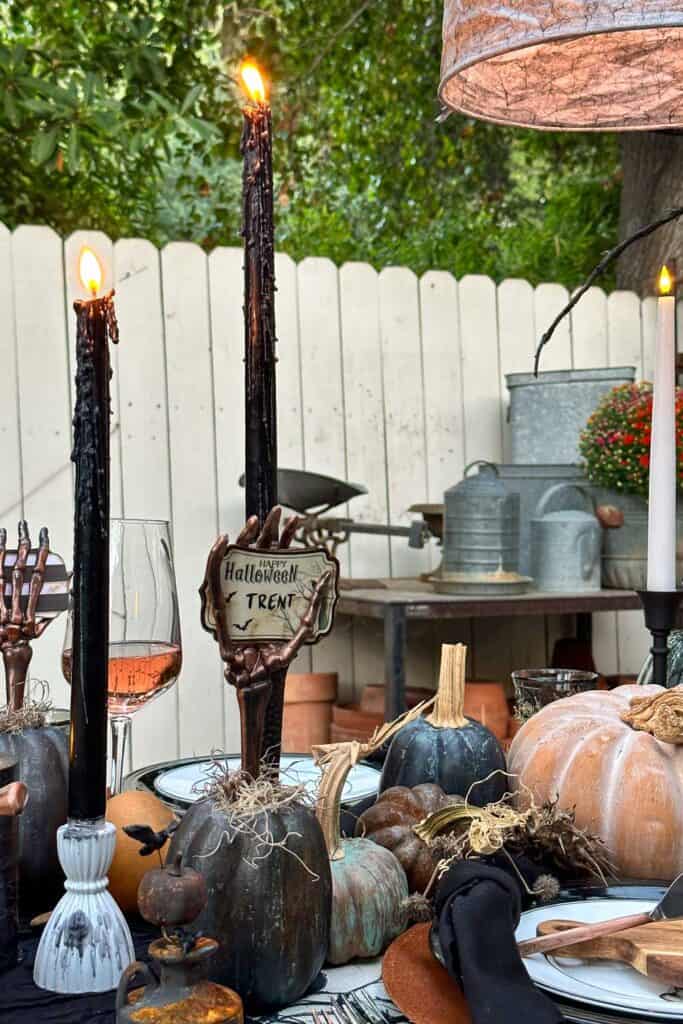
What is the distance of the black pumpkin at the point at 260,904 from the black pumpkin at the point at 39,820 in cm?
18

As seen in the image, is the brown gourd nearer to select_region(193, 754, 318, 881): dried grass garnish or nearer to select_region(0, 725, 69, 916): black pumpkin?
select_region(193, 754, 318, 881): dried grass garnish

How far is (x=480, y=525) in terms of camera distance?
275 cm

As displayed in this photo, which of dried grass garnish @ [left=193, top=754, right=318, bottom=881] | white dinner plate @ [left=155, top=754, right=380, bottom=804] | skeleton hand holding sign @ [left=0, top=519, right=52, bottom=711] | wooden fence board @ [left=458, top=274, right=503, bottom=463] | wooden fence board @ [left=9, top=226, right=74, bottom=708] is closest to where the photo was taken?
dried grass garnish @ [left=193, top=754, right=318, bottom=881]

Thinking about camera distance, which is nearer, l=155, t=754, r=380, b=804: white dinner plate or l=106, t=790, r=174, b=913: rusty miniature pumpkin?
l=106, t=790, r=174, b=913: rusty miniature pumpkin

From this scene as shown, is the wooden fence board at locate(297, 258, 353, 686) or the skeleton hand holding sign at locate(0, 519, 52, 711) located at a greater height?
the wooden fence board at locate(297, 258, 353, 686)

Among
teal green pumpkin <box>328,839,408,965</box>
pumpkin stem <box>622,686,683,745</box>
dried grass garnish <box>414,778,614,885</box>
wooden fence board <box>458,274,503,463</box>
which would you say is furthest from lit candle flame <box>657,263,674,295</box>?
wooden fence board <box>458,274,503,463</box>

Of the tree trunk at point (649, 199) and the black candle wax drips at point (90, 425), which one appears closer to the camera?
the black candle wax drips at point (90, 425)

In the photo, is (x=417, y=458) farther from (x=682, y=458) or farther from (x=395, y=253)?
(x=395, y=253)

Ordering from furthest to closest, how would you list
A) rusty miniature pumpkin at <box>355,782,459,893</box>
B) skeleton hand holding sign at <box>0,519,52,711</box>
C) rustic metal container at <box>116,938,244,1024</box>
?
skeleton hand holding sign at <box>0,519,52,711</box>, rusty miniature pumpkin at <box>355,782,459,893</box>, rustic metal container at <box>116,938,244,1024</box>

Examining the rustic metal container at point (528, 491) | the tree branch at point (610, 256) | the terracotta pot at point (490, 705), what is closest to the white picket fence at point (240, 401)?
the rustic metal container at point (528, 491)

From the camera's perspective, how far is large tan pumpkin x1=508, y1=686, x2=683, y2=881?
2.98 feet

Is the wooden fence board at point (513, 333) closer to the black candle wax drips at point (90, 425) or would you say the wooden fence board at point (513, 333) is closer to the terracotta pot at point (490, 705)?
the terracotta pot at point (490, 705)

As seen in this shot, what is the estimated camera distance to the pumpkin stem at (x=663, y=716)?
90 centimetres

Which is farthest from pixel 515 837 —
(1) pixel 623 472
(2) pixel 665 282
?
(1) pixel 623 472
